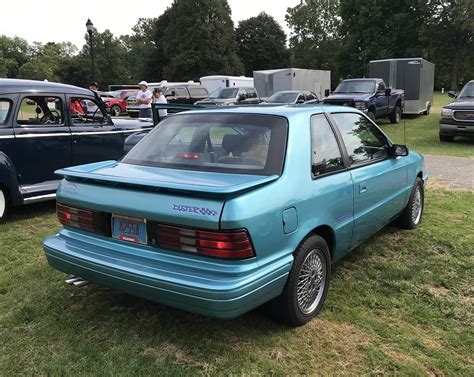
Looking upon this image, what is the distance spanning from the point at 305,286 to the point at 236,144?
117 centimetres

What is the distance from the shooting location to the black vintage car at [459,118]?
12.6m

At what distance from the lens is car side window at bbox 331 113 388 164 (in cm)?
411

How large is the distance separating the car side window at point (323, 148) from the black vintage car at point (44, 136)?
4194 mm

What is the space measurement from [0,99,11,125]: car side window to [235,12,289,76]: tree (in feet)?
235

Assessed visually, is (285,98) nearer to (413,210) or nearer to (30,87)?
(30,87)

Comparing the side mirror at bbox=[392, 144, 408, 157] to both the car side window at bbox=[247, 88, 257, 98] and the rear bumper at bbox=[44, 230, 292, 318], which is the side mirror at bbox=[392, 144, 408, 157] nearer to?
the rear bumper at bbox=[44, 230, 292, 318]

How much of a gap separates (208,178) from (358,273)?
2.02 meters

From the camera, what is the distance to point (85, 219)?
3.33 meters

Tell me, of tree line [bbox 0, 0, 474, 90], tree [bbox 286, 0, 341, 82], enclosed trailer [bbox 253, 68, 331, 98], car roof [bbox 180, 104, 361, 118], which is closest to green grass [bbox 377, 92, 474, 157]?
car roof [bbox 180, 104, 361, 118]

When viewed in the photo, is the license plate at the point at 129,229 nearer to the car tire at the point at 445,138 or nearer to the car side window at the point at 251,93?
the car tire at the point at 445,138

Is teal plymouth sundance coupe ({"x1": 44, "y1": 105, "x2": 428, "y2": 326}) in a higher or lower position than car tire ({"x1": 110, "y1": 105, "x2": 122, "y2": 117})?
higher

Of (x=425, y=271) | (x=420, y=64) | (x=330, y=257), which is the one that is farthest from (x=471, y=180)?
(x=420, y=64)

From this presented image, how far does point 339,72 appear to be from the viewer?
61.1m

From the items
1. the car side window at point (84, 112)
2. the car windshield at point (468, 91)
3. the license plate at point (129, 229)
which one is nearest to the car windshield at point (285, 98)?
the car windshield at point (468, 91)
